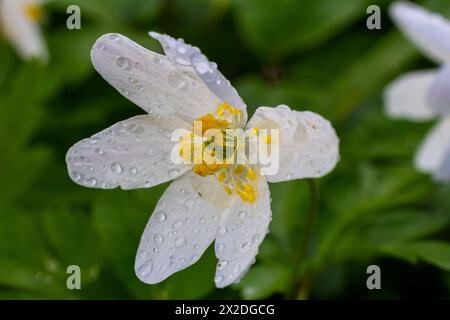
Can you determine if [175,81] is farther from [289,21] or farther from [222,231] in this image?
[289,21]

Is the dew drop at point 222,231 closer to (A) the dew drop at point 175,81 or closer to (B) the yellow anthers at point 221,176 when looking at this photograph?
(B) the yellow anthers at point 221,176

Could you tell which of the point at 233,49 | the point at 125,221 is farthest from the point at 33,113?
the point at 233,49

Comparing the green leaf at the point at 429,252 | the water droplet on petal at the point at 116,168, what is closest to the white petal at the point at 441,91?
the green leaf at the point at 429,252

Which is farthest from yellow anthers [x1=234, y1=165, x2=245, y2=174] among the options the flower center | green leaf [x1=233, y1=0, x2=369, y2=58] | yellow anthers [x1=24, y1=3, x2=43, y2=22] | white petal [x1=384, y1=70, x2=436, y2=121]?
yellow anthers [x1=24, y1=3, x2=43, y2=22]

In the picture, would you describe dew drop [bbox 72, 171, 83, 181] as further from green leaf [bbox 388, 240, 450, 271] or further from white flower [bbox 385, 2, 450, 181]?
white flower [bbox 385, 2, 450, 181]

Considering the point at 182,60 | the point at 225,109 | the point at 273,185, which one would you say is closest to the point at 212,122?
the point at 225,109
